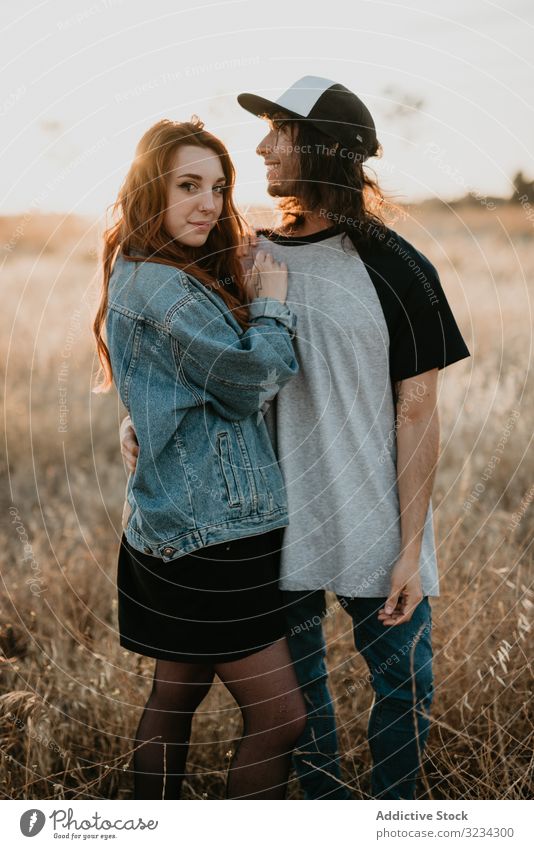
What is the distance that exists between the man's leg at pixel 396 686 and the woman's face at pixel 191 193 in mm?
1203

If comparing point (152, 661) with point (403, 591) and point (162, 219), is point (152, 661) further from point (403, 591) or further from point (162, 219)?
point (162, 219)

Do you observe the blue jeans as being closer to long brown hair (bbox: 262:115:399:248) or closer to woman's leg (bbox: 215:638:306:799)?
woman's leg (bbox: 215:638:306:799)

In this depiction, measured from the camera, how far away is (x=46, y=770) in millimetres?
2775

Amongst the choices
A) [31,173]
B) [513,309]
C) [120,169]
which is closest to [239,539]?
[120,169]

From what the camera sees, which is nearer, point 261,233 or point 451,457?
point 261,233

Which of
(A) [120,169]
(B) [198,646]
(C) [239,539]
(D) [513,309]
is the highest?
(A) [120,169]

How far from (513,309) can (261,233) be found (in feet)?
15.7

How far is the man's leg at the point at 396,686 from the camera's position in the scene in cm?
233

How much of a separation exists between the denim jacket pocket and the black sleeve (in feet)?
1.83

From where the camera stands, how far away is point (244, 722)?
7.11ft

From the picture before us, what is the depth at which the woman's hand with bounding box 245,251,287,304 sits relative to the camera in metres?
2.16

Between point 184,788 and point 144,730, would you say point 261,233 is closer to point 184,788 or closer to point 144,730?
point 144,730

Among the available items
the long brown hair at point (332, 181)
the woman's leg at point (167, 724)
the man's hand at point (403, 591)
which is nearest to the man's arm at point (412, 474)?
the man's hand at point (403, 591)
